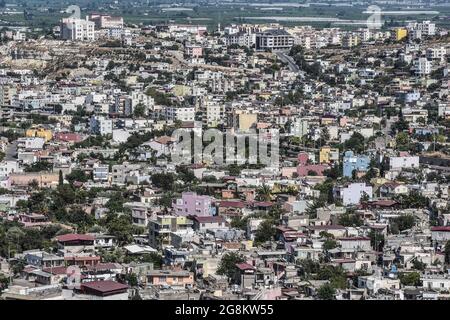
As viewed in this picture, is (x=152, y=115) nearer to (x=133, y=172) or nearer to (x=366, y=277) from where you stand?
(x=133, y=172)

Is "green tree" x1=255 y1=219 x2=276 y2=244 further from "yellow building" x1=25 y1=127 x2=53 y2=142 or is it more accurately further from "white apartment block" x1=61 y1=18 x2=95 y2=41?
"white apartment block" x1=61 y1=18 x2=95 y2=41

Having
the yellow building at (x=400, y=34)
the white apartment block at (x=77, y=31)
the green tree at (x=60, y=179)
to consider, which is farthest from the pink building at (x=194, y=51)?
the green tree at (x=60, y=179)

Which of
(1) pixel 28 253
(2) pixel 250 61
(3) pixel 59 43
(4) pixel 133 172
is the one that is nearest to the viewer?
(1) pixel 28 253

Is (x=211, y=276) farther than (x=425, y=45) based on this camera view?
No

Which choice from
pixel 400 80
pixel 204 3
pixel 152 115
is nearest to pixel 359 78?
pixel 400 80

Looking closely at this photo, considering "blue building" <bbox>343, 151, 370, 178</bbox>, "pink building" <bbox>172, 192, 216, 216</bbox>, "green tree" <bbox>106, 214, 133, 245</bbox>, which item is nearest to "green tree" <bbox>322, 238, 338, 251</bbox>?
"green tree" <bbox>106, 214, 133, 245</bbox>

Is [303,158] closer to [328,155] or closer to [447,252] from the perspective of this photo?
[328,155]

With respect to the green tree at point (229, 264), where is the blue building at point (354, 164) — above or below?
below

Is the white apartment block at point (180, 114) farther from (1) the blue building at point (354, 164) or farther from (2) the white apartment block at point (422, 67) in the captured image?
(2) the white apartment block at point (422, 67)
